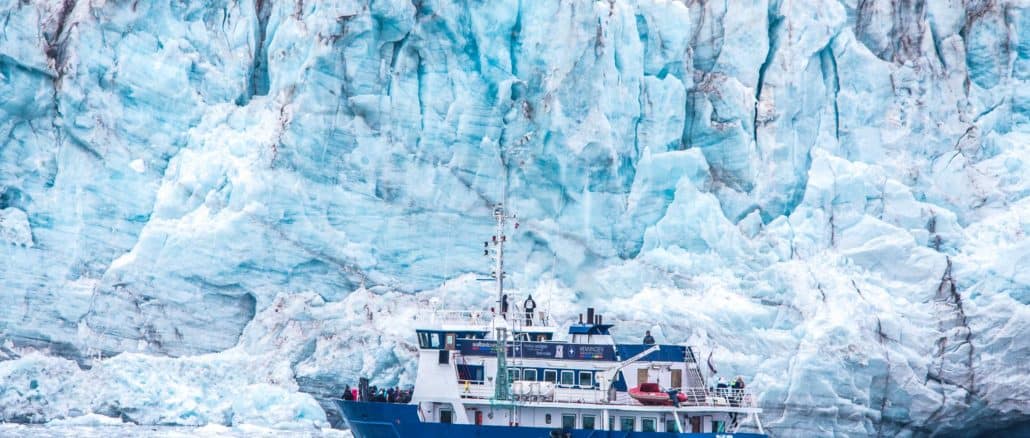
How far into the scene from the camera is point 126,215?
34875mm

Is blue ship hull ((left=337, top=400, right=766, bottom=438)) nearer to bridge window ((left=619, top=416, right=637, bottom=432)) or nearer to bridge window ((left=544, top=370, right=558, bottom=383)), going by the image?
bridge window ((left=619, top=416, right=637, bottom=432))

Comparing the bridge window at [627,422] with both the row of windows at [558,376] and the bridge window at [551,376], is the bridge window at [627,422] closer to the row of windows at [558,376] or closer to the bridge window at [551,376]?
the row of windows at [558,376]

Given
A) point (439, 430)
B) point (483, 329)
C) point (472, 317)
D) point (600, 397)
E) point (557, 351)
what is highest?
point (472, 317)

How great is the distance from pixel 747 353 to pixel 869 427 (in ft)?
9.68

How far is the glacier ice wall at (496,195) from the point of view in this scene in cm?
3394

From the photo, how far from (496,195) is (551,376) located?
6.71 meters

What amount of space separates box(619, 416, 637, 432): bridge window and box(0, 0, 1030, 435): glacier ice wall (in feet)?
17.3

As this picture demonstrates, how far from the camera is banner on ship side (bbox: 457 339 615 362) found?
29547mm

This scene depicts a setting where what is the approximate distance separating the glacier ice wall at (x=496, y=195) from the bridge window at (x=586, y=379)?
16.2 feet

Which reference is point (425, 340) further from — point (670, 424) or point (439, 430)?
point (670, 424)

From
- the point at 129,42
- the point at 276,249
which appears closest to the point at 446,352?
the point at 276,249

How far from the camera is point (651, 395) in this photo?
2884 centimetres

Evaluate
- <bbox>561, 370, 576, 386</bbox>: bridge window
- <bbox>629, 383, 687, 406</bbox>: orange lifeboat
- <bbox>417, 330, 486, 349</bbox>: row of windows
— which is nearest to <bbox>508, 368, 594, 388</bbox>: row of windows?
<bbox>561, 370, 576, 386</bbox>: bridge window

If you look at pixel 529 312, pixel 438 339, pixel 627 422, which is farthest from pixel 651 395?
pixel 438 339
